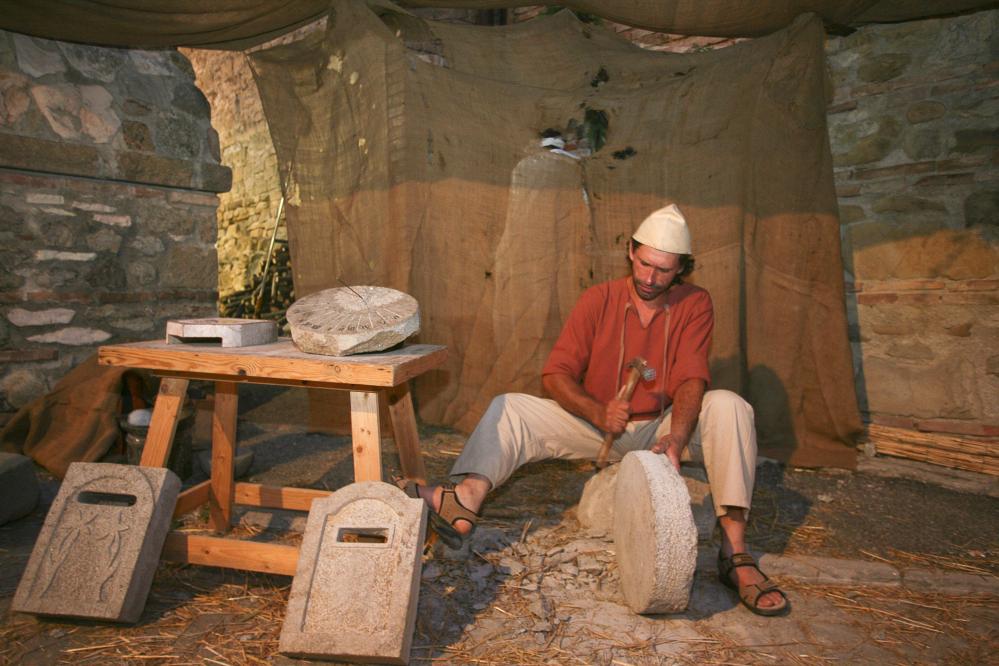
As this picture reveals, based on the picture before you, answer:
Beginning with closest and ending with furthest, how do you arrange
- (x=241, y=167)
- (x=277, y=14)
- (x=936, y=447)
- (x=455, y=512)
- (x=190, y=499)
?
(x=455, y=512) → (x=190, y=499) → (x=277, y=14) → (x=936, y=447) → (x=241, y=167)

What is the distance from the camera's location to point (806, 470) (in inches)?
143

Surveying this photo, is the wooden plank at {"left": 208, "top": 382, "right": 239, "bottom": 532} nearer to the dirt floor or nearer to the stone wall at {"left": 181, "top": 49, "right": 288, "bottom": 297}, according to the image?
the dirt floor

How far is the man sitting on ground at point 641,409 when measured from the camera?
2.38m

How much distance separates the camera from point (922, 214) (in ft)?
11.5

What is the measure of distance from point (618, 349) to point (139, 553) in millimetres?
2088

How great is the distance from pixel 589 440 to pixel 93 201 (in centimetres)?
345

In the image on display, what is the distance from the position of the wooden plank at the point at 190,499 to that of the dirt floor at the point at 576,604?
224mm

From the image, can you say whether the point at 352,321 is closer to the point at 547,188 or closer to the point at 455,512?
the point at 455,512

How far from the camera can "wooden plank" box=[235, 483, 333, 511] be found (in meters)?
2.71

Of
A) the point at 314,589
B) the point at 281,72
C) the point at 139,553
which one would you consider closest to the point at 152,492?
the point at 139,553

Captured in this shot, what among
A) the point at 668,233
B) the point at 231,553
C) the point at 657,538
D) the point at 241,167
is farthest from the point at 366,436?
the point at 241,167

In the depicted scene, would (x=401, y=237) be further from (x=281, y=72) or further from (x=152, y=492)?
(x=152, y=492)

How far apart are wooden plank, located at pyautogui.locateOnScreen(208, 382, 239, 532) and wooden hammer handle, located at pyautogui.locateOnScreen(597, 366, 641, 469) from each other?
165 cm

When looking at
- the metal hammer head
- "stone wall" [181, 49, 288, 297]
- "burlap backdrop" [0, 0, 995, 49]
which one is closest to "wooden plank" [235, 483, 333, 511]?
the metal hammer head
